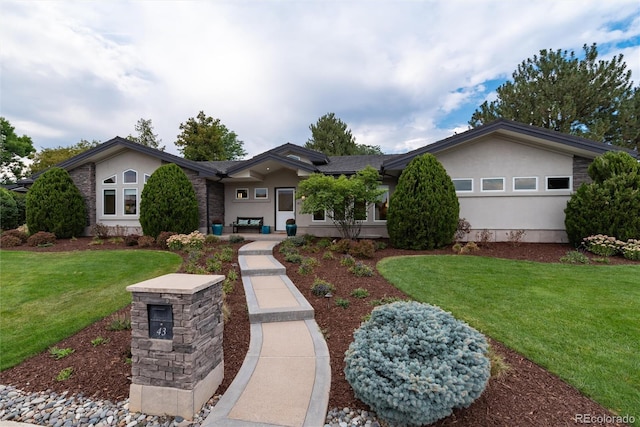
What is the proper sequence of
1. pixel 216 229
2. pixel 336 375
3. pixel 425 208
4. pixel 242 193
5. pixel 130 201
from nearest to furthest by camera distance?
pixel 336 375 < pixel 425 208 < pixel 216 229 < pixel 130 201 < pixel 242 193

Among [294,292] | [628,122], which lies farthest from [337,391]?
[628,122]

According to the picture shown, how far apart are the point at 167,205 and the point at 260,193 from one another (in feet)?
13.5

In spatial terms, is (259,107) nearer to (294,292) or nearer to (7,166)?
(294,292)

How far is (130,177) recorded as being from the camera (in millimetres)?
12875

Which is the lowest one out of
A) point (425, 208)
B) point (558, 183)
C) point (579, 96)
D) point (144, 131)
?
point (425, 208)

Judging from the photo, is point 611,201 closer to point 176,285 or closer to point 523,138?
point 523,138

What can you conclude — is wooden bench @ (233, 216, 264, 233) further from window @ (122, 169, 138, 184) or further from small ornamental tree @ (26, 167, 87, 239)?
small ornamental tree @ (26, 167, 87, 239)

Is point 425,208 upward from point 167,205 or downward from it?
downward

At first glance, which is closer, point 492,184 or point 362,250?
point 362,250

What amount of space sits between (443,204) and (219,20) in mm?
8736

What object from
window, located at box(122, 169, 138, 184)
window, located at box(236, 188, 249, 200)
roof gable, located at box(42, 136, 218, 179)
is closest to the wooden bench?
window, located at box(236, 188, 249, 200)

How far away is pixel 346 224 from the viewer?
1120cm

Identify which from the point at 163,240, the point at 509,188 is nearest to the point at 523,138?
the point at 509,188

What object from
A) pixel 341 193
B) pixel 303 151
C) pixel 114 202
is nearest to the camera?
pixel 341 193
